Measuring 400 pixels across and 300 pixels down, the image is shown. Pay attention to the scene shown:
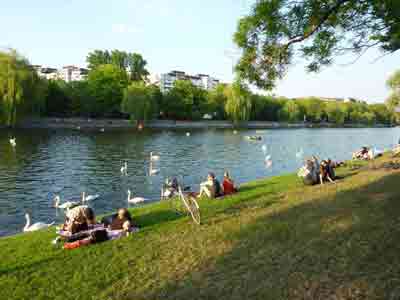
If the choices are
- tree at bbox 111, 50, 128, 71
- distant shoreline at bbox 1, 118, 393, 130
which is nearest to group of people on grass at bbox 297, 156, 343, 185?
distant shoreline at bbox 1, 118, 393, 130

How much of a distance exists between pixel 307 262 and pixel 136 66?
110 m

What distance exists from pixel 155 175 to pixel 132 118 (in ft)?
191

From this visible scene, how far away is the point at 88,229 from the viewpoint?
950 centimetres

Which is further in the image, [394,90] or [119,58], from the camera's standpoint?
[119,58]

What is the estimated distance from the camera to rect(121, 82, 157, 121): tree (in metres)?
77.2

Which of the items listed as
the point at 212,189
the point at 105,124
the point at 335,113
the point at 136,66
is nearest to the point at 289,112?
the point at 335,113

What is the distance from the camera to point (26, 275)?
6734mm

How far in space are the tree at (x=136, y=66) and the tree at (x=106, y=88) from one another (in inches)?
764

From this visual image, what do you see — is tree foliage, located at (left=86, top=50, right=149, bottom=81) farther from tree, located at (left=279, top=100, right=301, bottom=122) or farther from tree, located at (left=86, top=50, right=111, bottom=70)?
tree, located at (left=279, top=100, right=301, bottom=122)

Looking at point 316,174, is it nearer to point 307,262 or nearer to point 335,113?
point 307,262

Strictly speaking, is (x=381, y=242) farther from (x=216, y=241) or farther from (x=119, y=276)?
(x=119, y=276)

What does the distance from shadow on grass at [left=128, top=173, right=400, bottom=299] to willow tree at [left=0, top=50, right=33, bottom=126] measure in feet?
164

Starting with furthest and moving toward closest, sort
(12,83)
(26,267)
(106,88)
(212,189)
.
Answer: (106,88) < (12,83) < (212,189) < (26,267)

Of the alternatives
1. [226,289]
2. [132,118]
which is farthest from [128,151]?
[132,118]
